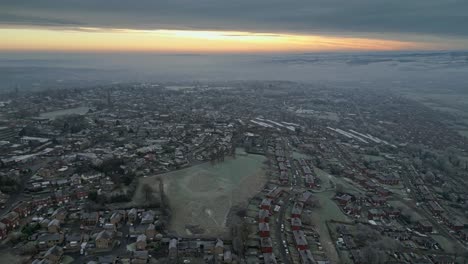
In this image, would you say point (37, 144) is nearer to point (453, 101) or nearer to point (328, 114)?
point (328, 114)

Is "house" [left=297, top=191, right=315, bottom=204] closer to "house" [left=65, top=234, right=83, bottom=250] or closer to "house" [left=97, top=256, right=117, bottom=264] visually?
"house" [left=97, top=256, right=117, bottom=264]

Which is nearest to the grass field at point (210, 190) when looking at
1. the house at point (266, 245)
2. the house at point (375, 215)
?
the house at point (266, 245)

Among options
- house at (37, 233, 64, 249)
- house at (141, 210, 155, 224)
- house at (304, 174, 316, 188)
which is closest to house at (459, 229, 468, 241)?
house at (304, 174, 316, 188)

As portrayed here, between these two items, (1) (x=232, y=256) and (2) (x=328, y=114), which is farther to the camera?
(2) (x=328, y=114)

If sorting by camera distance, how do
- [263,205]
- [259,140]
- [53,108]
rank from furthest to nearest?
1. [53,108]
2. [259,140]
3. [263,205]

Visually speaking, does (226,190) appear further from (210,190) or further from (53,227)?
(53,227)

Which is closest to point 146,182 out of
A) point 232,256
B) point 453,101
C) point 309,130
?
point 232,256

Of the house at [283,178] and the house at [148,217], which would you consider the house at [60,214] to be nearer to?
the house at [148,217]
